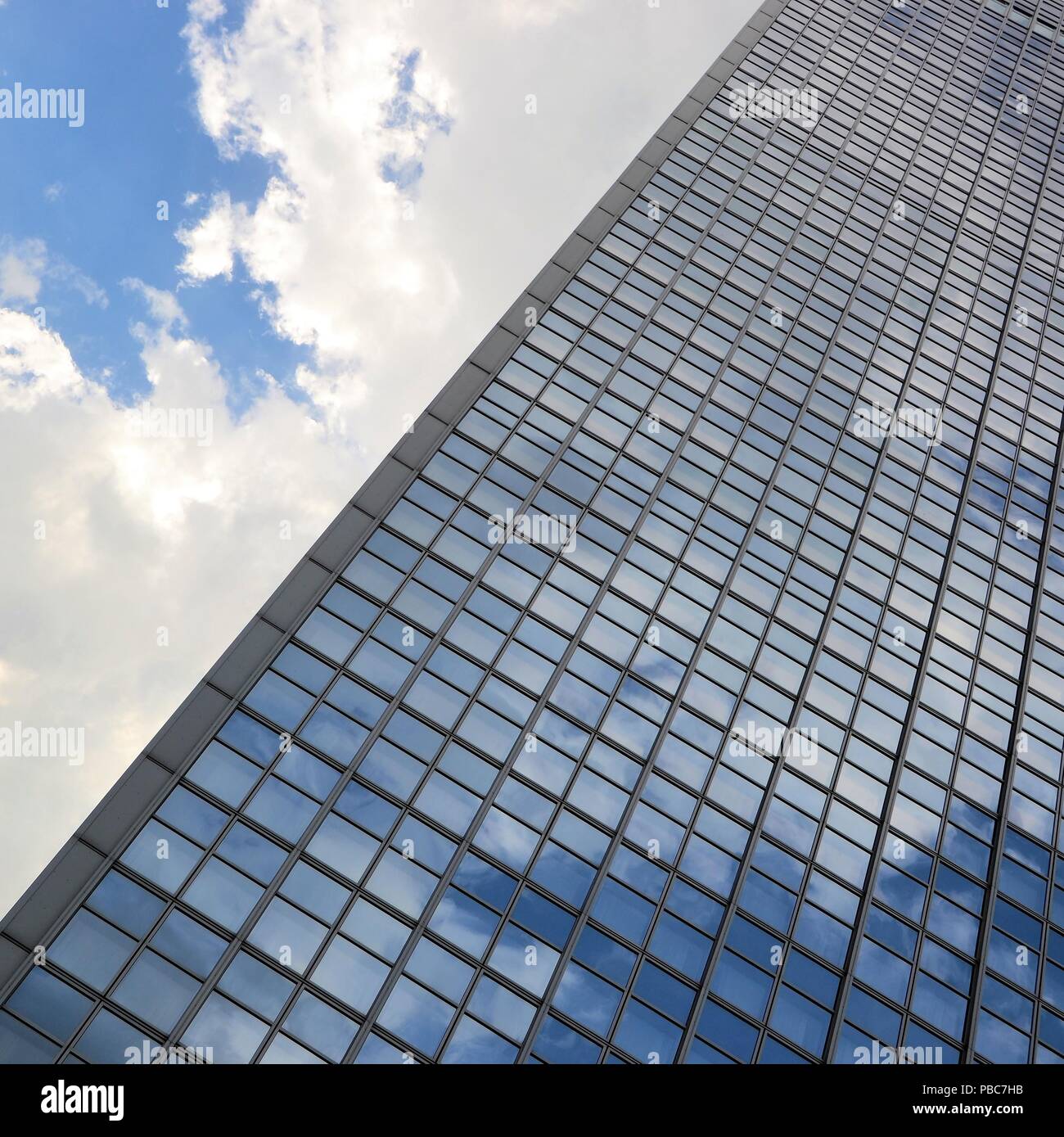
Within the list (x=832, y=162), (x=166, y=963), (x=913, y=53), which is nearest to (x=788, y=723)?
(x=166, y=963)

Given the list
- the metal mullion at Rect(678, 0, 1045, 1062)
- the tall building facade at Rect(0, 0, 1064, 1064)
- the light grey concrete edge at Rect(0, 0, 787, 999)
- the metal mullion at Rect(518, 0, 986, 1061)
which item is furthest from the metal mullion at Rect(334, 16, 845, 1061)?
the metal mullion at Rect(678, 0, 1045, 1062)

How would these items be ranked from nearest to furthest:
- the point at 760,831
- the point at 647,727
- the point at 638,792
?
the point at 638,792 < the point at 760,831 < the point at 647,727

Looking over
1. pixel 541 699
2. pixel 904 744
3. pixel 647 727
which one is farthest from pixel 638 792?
pixel 904 744

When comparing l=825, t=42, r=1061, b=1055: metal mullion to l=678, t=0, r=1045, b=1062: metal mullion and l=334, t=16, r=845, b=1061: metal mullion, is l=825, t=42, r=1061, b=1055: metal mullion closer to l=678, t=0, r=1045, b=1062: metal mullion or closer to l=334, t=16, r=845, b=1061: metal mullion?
l=678, t=0, r=1045, b=1062: metal mullion

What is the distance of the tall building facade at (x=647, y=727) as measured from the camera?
25.2 metres

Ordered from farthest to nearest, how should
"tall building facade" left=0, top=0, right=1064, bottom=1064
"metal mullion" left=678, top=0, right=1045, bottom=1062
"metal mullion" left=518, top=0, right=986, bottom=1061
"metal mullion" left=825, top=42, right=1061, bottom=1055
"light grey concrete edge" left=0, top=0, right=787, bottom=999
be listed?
1. "metal mullion" left=825, top=42, right=1061, bottom=1055
2. "metal mullion" left=678, top=0, right=1045, bottom=1062
3. "metal mullion" left=518, top=0, right=986, bottom=1061
4. "tall building facade" left=0, top=0, right=1064, bottom=1064
5. "light grey concrete edge" left=0, top=0, right=787, bottom=999

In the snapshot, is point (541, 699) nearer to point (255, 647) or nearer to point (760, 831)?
point (760, 831)

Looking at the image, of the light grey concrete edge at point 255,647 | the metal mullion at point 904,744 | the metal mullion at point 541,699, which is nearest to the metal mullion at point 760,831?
the metal mullion at point 904,744

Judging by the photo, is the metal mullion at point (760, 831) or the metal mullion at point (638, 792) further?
the metal mullion at point (760, 831)

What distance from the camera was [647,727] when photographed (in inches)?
1265

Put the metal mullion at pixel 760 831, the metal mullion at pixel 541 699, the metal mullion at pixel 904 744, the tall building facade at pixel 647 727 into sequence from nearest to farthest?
1. the metal mullion at pixel 541 699
2. the tall building facade at pixel 647 727
3. the metal mullion at pixel 760 831
4. the metal mullion at pixel 904 744

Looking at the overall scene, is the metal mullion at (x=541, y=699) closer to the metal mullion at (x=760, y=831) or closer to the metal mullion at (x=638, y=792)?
the metal mullion at (x=638, y=792)

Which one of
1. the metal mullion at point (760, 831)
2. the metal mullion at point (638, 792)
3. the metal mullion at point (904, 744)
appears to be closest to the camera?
the metal mullion at point (638, 792)

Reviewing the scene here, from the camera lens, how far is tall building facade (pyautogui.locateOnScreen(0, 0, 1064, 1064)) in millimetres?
25203
